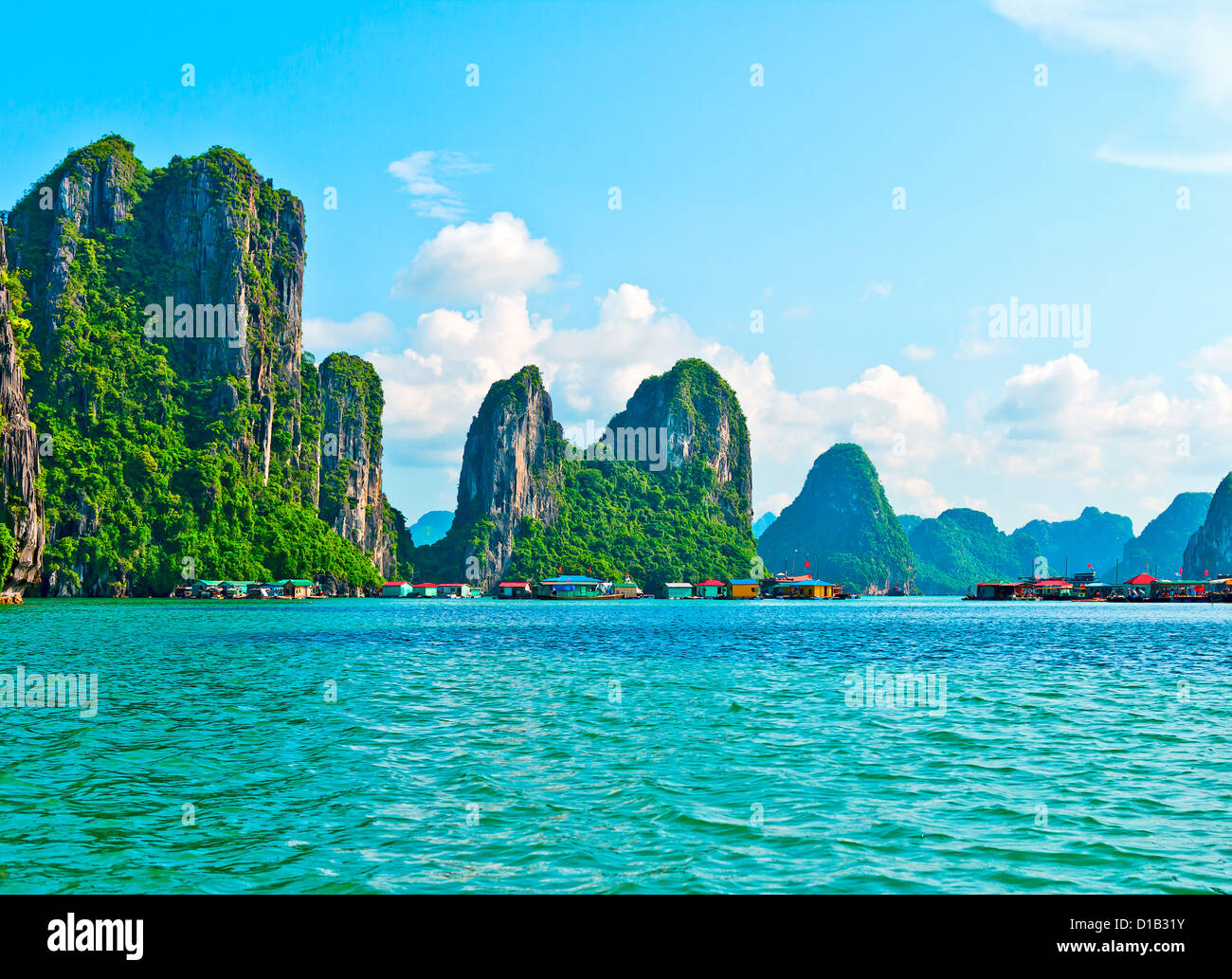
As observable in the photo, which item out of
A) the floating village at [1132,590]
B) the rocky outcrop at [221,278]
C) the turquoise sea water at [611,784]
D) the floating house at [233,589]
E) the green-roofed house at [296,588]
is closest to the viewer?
the turquoise sea water at [611,784]

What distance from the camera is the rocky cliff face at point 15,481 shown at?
90438 millimetres

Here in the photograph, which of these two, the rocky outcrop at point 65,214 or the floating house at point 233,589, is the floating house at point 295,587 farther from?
the rocky outcrop at point 65,214

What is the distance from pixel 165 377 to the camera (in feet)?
522

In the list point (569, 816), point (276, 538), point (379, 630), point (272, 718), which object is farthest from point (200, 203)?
point (569, 816)

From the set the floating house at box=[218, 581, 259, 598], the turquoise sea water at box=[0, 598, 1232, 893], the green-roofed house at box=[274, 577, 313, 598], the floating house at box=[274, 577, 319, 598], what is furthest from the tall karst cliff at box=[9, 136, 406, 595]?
the turquoise sea water at box=[0, 598, 1232, 893]

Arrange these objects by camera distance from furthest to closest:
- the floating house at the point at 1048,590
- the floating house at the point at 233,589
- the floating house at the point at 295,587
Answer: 1. the floating house at the point at 1048,590
2. the floating house at the point at 295,587
3. the floating house at the point at 233,589

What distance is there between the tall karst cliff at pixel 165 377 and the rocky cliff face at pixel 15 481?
32.8m

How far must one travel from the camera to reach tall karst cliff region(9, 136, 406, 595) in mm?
Answer: 135125

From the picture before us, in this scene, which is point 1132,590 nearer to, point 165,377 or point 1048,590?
point 1048,590

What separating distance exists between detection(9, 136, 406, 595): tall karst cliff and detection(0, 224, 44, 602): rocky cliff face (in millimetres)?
32751

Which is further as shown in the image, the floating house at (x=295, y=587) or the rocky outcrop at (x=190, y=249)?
the rocky outcrop at (x=190, y=249)
